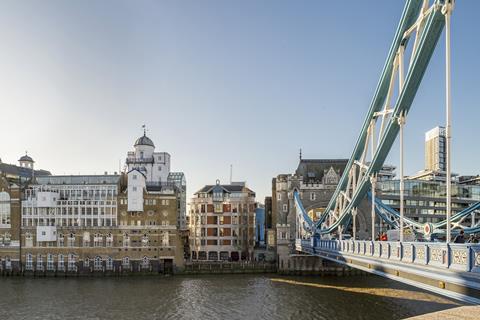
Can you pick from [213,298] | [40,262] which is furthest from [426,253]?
[40,262]

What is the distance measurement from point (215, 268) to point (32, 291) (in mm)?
22451

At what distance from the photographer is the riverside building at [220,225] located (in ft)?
216

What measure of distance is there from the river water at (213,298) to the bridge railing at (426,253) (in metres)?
9.30

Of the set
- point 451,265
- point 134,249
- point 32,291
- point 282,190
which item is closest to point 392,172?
point 282,190

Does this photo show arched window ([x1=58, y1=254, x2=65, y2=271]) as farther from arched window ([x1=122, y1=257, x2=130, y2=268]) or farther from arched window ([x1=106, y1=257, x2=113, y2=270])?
arched window ([x1=122, y1=257, x2=130, y2=268])

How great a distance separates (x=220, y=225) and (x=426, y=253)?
51.4 metres

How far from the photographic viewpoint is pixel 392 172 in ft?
316

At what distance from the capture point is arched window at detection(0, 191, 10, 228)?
5869 centimetres

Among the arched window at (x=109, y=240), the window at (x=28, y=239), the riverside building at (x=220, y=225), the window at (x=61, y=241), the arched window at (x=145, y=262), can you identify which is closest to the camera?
the arched window at (x=145, y=262)

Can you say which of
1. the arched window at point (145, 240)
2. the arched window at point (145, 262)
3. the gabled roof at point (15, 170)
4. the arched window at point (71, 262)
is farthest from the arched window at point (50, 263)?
the gabled roof at point (15, 170)

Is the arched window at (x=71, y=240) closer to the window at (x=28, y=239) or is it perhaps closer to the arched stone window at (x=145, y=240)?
the window at (x=28, y=239)

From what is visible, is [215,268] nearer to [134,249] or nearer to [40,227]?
[134,249]

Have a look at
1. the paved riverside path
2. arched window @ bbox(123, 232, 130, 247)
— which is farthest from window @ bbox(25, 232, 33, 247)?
the paved riverside path

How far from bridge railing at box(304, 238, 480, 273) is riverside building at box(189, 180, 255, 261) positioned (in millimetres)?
39160
